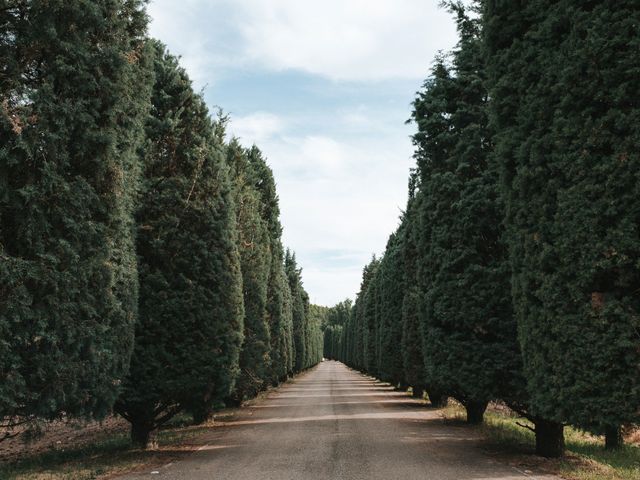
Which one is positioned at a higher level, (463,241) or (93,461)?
(463,241)

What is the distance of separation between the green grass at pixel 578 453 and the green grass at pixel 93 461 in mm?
7557

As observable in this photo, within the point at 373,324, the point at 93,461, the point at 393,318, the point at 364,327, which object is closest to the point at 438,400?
the point at 393,318

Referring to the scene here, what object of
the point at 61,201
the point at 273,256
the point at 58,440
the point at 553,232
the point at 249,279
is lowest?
the point at 58,440

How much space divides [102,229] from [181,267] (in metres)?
4.73

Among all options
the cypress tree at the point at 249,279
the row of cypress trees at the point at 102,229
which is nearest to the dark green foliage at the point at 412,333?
the cypress tree at the point at 249,279

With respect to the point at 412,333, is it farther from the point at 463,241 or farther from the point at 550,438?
the point at 550,438

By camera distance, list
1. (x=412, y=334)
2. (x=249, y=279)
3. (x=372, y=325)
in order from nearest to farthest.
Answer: (x=412, y=334) → (x=249, y=279) → (x=372, y=325)

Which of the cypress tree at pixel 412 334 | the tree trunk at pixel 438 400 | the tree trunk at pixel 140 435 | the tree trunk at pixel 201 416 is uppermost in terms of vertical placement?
the cypress tree at pixel 412 334

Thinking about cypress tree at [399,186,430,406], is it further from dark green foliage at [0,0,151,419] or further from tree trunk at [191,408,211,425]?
dark green foliage at [0,0,151,419]

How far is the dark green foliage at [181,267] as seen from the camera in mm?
12211

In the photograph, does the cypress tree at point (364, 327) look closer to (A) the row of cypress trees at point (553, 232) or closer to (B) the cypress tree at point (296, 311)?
(B) the cypress tree at point (296, 311)

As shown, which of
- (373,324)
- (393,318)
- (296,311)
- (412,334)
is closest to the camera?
(412,334)

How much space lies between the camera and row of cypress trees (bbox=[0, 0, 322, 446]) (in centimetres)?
716

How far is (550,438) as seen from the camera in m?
10.9
